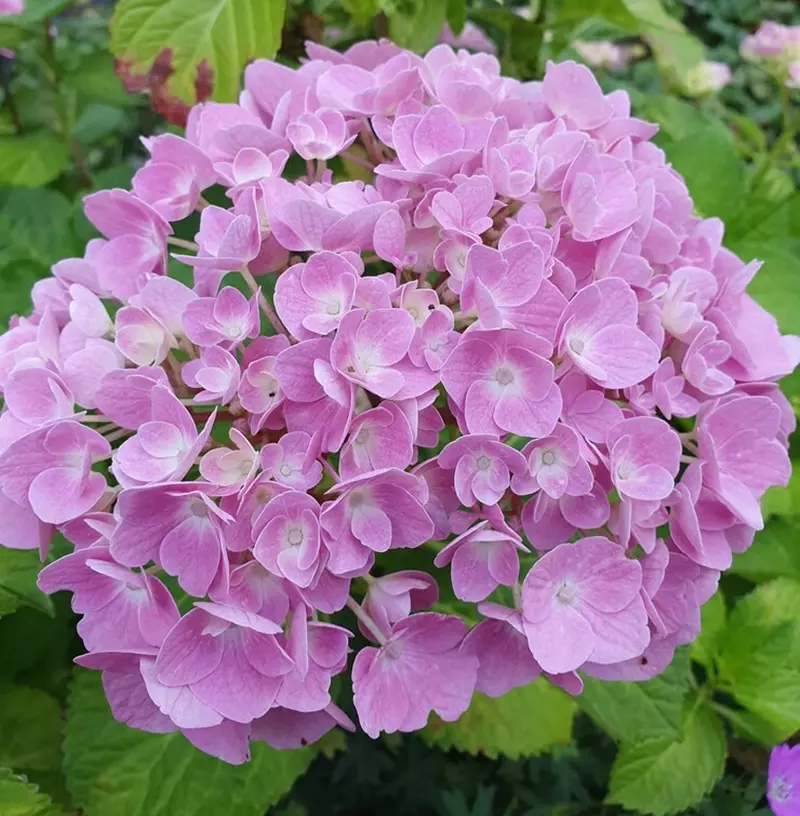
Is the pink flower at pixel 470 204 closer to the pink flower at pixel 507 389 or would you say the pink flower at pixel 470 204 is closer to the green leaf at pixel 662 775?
the pink flower at pixel 507 389

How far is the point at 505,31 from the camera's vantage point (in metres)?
1.08

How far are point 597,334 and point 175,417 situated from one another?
0.85 feet

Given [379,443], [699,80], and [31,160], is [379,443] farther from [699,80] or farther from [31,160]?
[699,80]

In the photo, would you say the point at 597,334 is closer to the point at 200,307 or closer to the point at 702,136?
the point at 200,307

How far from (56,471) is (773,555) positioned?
784mm

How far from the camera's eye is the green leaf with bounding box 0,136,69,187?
1084 mm

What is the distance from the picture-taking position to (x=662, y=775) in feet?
2.36

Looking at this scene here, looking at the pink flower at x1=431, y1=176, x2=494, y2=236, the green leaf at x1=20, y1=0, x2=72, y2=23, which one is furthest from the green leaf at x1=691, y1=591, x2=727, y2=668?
the green leaf at x1=20, y1=0, x2=72, y2=23

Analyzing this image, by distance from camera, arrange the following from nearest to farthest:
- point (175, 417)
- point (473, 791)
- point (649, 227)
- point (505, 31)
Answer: point (175, 417)
point (649, 227)
point (473, 791)
point (505, 31)

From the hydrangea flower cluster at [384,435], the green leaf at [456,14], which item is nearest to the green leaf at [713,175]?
the green leaf at [456,14]

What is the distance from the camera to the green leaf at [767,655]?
0.76m

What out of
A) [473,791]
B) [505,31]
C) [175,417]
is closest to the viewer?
[175,417]

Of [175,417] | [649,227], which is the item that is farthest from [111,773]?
[649,227]

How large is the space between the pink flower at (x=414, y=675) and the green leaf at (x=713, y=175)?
0.68 meters
